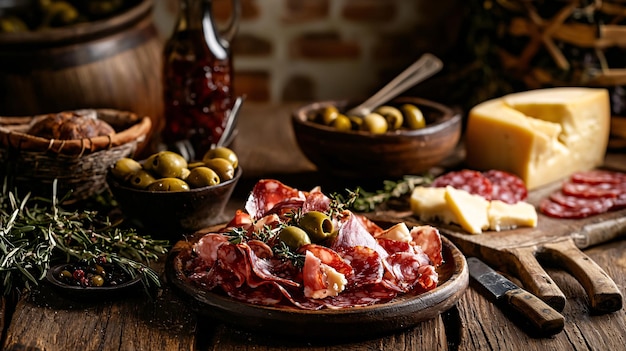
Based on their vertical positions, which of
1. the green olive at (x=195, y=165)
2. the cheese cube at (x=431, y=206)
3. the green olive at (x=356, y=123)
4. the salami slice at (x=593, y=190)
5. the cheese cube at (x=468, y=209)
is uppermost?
the green olive at (x=195, y=165)

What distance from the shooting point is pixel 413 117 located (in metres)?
1.83

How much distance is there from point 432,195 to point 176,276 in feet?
1.93

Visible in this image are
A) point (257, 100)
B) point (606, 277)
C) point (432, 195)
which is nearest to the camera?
point (606, 277)

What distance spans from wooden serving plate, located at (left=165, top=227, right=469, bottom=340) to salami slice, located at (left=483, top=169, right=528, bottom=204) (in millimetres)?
504

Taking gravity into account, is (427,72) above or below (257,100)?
above

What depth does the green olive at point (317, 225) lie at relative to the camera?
3.93 ft

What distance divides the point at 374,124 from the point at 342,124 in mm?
74

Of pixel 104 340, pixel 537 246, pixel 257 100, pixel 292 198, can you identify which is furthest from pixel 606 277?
pixel 257 100

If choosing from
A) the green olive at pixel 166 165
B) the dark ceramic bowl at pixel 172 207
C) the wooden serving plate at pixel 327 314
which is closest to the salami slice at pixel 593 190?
the wooden serving plate at pixel 327 314

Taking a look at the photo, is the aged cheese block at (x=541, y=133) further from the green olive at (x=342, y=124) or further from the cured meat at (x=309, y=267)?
the cured meat at (x=309, y=267)

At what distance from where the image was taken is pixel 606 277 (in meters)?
1.30

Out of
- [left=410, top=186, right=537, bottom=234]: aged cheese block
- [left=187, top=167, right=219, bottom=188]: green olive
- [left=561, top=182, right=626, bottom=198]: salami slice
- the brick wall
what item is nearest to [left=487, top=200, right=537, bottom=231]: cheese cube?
[left=410, top=186, right=537, bottom=234]: aged cheese block

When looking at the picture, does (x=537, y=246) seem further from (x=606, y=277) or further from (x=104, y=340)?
(x=104, y=340)

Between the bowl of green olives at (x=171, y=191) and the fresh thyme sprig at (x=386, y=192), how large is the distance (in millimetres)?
289
